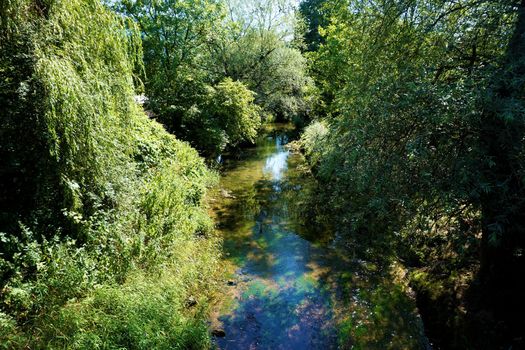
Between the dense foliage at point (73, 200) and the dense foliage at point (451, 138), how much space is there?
427 cm

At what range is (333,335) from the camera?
251 inches

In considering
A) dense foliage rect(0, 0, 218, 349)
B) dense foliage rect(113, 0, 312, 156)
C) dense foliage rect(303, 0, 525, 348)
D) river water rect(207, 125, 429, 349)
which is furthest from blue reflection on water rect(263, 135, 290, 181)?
dense foliage rect(0, 0, 218, 349)

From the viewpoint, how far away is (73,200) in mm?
5715

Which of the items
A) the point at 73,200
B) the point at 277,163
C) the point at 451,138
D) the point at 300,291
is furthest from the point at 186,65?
the point at 451,138

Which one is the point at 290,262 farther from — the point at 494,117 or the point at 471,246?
the point at 494,117

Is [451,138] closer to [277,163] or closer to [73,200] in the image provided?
[73,200]

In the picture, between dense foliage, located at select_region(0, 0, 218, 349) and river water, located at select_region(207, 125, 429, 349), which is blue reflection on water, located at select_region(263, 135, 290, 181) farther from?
dense foliage, located at select_region(0, 0, 218, 349)

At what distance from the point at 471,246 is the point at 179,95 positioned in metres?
14.8

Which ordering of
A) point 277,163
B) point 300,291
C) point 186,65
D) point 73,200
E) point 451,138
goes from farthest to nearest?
point 277,163
point 186,65
point 300,291
point 73,200
point 451,138

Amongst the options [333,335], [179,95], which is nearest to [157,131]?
[179,95]

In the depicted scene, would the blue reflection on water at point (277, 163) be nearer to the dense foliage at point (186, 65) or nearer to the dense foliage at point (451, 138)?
the dense foliage at point (186, 65)

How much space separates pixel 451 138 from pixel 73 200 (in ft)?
20.4

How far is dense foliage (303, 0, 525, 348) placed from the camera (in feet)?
14.2

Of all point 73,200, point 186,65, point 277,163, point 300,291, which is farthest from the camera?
point 277,163
